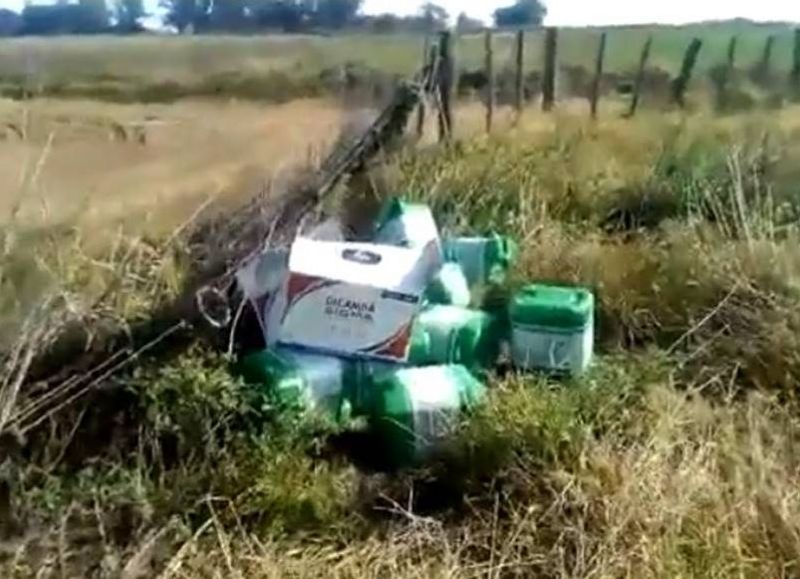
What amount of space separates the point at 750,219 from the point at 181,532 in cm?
266

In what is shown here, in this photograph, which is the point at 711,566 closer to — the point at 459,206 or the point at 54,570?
the point at 54,570

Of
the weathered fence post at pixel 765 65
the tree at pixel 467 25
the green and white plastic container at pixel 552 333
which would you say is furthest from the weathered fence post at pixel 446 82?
the weathered fence post at pixel 765 65

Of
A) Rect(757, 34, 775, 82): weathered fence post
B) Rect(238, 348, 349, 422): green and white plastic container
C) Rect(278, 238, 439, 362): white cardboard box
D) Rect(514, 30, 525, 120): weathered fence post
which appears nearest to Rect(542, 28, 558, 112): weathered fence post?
Rect(514, 30, 525, 120): weathered fence post

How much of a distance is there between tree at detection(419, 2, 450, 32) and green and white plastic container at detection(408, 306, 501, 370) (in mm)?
2246

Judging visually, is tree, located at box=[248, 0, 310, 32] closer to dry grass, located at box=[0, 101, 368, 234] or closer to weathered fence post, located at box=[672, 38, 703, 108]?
dry grass, located at box=[0, 101, 368, 234]

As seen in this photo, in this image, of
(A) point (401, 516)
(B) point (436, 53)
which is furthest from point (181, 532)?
(B) point (436, 53)

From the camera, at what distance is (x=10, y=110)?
3.88 m

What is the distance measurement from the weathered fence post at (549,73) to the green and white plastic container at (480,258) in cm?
322

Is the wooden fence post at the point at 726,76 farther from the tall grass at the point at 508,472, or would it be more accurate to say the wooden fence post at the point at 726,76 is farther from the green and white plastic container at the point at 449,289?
the green and white plastic container at the point at 449,289

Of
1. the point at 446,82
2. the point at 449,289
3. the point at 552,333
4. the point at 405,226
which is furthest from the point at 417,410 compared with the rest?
the point at 446,82

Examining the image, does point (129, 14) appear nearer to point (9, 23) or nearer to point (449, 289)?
point (9, 23)

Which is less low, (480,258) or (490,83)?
(490,83)

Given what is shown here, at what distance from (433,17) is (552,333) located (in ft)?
8.53

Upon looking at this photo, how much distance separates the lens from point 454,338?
151 inches
